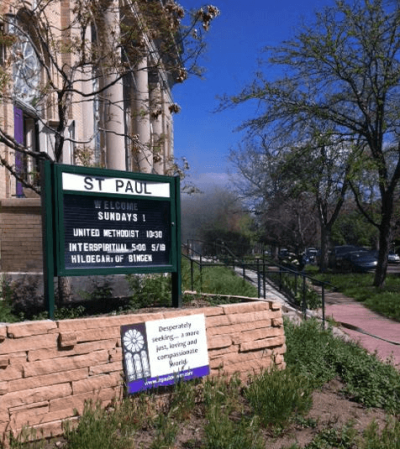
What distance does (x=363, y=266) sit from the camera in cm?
3219

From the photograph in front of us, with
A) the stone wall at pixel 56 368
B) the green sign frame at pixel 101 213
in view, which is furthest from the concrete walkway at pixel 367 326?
the stone wall at pixel 56 368

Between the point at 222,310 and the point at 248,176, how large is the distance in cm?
3030

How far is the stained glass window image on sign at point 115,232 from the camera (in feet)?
17.9

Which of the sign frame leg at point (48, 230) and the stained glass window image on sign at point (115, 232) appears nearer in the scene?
the sign frame leg at point (48, 230)

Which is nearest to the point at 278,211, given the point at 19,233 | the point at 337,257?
the point at 337,257

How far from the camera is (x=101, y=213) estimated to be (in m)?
5.68

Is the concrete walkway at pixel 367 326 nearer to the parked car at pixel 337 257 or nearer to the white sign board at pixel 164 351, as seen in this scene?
the white sign board at pixel 164 351

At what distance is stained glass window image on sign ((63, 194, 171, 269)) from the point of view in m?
5.47

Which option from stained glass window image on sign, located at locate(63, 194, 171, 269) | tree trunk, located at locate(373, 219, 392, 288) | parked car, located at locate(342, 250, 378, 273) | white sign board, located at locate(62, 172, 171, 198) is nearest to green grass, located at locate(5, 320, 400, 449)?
stained glass window image on sign, located at locate(63, 194, 171, 269)

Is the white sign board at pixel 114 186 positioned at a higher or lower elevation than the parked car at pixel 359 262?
higher

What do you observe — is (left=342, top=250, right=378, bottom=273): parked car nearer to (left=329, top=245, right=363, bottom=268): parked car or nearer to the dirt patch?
(left=329, top=245, right=363, bottom=268): parked car

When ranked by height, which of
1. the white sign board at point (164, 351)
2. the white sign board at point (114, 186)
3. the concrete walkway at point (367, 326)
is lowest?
the concrete walkway at point (367, 326)

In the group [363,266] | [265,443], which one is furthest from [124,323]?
[363,266]

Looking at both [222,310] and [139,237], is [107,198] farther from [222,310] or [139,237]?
[222,310]
